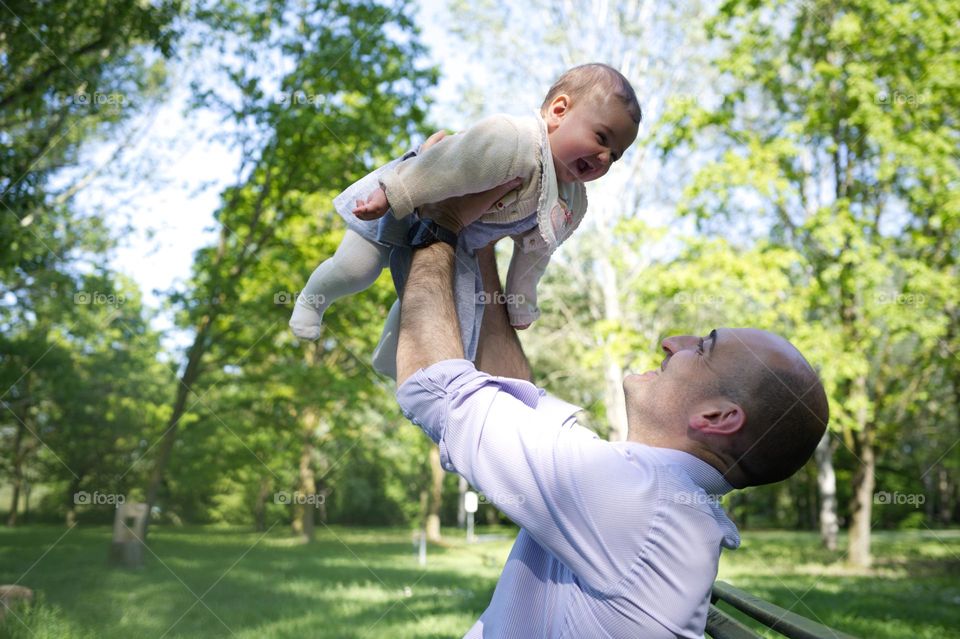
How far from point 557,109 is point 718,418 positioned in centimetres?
77

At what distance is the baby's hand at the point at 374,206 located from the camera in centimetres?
138

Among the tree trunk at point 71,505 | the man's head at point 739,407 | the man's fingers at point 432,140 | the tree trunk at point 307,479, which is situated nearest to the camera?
the man's head at point 739,407

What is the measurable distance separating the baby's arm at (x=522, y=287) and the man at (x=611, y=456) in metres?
0.34

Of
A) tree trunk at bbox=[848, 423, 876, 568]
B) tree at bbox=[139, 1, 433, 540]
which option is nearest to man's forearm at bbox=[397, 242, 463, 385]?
tree at bbox=[139, 1, 433, 540]

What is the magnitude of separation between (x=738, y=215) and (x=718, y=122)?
166 inches

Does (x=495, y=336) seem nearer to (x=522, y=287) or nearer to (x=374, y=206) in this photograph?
(x=522, y=287)

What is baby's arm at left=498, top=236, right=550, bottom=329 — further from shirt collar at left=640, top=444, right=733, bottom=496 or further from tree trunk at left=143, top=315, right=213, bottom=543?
tree trunk at left=143, top=315, right=213, bottom=543

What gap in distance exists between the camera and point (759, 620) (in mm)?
1737

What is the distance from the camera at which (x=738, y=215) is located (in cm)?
1430

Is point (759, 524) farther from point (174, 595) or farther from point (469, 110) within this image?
point (174, 595)

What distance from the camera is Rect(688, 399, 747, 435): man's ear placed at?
4.36 feet

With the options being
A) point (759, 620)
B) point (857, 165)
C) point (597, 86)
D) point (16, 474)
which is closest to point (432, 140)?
point (597, 86)

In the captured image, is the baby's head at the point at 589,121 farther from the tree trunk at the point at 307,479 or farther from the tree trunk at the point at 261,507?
the tree trunk at the point at 261,507

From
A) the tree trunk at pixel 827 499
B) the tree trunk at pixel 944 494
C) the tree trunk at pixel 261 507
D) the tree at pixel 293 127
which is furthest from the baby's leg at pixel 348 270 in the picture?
the tree trunk at pixel 944 494
